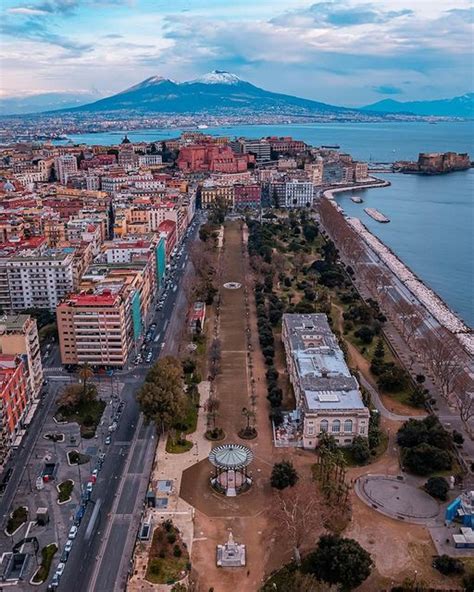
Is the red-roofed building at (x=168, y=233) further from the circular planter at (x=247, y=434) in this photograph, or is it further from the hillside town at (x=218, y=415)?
the circular planter at (x=247, y=434)

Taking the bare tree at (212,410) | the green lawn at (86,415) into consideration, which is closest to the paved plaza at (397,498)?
the bare tree at (212,410)

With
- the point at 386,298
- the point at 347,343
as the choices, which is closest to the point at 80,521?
the point at 347,343

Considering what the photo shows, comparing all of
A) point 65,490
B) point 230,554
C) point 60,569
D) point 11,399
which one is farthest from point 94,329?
point 230,554

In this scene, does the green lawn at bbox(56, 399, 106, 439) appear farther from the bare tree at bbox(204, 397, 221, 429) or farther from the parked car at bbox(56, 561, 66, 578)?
the parked car at bbox(56, 561, 66, 578)

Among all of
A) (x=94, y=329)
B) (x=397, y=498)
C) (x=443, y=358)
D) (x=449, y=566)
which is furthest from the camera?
(x=94, y=329)

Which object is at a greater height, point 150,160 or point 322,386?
point 150,160

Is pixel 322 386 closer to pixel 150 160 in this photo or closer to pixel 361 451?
pixel 361 451

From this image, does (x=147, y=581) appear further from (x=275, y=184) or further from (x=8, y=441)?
(x=275, y=184)
